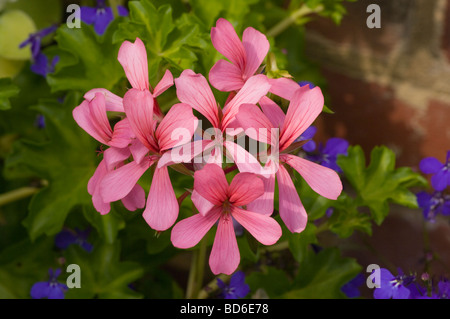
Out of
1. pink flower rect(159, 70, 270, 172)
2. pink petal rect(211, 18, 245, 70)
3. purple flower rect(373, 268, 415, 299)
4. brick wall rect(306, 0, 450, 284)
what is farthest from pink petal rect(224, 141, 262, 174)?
brick wall rect(306, 0, 450, 284)

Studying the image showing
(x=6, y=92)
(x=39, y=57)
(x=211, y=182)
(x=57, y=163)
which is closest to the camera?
(x=211, y=182)

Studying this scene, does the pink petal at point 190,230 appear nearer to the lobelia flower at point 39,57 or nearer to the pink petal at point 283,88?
the pink petal at point 283,88

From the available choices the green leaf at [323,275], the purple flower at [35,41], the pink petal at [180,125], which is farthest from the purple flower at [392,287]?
the purple flower at [35,41]

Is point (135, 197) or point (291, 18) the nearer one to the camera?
point (135, 197)

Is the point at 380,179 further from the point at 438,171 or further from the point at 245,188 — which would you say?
the point at 245,188

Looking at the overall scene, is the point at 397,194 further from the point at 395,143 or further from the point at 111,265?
the point at 111,265

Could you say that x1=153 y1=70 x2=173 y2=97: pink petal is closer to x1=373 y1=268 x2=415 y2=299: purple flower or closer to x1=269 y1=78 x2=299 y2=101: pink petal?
x1=269 y1=78 x2=299 y2=101: pink petal

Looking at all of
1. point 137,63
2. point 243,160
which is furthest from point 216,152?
point 137,63
